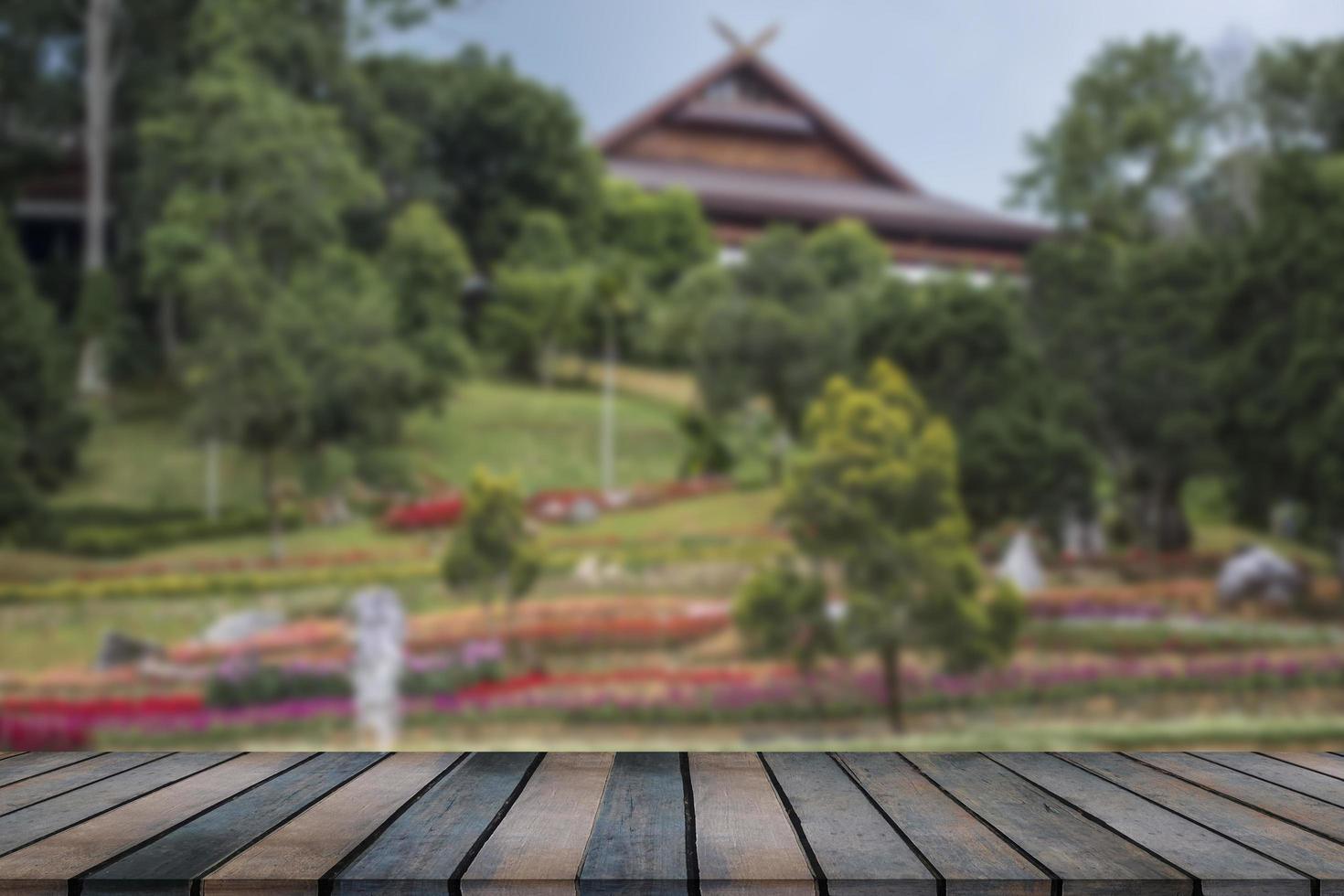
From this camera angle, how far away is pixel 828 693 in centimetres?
541

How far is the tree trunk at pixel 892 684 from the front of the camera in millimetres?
5371

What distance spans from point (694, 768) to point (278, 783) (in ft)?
2.04

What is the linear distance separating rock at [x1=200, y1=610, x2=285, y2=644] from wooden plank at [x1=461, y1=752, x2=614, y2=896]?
12.3 ft

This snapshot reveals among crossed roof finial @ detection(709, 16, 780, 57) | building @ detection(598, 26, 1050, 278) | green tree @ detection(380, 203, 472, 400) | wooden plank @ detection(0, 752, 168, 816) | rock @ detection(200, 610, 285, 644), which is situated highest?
crossed roof finial @ detection(709, 16, 780, 57)

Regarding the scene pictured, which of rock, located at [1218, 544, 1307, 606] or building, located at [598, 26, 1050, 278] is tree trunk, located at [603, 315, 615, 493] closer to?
building, located at [598, 26, 1050, 278]

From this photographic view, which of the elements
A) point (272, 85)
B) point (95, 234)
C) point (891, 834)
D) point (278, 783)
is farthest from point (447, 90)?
point (891, 834)

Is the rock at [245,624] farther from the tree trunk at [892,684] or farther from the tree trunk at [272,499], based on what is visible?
the tree trunk at [892,684]

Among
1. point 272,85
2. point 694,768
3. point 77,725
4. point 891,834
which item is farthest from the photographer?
point 272,85

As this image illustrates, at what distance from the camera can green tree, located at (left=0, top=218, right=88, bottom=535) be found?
5.28 metres

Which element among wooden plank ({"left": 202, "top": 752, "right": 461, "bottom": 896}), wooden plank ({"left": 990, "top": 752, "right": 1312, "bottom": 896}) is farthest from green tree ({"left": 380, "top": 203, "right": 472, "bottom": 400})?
wooden plank ({"left": 990, "top": 752, "right": 1312, "bottom": 896})

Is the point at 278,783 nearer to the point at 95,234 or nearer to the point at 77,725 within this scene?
the point at 77,725

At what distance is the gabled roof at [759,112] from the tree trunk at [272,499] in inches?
83.2

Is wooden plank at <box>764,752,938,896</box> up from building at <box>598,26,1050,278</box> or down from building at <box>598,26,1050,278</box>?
down

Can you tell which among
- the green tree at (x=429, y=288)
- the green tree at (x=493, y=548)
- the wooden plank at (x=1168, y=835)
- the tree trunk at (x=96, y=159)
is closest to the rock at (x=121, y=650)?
the tree trunk at (x=96, y=159)
